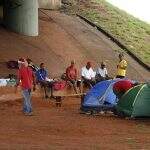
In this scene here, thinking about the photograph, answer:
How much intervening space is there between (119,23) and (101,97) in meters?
22.2

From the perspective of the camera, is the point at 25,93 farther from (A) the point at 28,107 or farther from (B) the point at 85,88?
(B) the point at 85,88

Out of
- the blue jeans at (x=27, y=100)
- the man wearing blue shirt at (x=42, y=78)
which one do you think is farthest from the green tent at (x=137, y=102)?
the man wearing blue shirt at (x=42, y=78)

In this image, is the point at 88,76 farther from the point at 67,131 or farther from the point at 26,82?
the point at 67,131

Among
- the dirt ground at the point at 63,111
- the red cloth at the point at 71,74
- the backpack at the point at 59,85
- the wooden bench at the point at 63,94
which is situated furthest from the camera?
the red cloth at the point at 71,74

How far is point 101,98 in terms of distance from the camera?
68.7ft

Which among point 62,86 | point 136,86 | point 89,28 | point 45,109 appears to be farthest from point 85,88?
point 89,28

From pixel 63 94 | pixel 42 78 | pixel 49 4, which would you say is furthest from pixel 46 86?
pixel 49 4

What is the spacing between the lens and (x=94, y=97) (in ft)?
69.5

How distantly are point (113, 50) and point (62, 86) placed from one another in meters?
11.8

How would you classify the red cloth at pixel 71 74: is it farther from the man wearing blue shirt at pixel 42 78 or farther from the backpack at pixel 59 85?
the man wearing blue shirt at pixel 42 78

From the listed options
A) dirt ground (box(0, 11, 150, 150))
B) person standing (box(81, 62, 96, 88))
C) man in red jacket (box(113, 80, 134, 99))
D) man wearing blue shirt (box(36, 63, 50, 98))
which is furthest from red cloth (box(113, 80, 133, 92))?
person standing (box(81, 62, 96, 88))

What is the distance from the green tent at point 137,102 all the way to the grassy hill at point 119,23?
1660 cm

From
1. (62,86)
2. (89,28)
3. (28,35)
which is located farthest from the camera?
(89,28)

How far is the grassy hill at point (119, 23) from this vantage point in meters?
39.0
